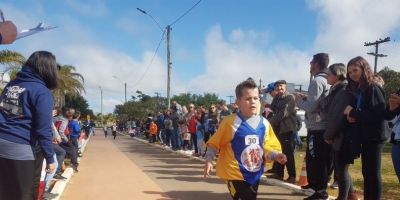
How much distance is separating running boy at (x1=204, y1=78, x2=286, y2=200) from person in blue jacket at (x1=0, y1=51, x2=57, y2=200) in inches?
65.2

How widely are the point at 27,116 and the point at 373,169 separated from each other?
13.0 ft

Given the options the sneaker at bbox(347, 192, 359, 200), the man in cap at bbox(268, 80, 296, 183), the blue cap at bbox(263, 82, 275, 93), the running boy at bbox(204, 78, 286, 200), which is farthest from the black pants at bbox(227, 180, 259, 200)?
the blue cap at bbox(263, 82, 275, 93)

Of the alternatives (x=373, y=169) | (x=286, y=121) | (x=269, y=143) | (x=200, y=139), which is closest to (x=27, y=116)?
(x=269, y=143)

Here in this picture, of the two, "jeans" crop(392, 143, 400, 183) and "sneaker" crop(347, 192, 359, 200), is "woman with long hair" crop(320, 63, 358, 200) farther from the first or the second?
"jeans" crop(392, 143, 400, 183)

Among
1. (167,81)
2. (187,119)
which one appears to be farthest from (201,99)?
(187,119)

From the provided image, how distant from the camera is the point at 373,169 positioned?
5.68m

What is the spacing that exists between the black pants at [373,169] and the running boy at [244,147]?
1467 mm

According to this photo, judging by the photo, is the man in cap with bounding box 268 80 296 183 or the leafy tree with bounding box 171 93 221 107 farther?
the leafy tree with bounding box 171 93 221 107

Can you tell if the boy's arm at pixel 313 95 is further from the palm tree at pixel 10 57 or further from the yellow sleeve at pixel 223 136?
the palm tree at pixel 10 57

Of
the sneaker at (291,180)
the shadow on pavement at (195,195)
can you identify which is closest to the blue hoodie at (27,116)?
the shadow on pavement at (195,195)

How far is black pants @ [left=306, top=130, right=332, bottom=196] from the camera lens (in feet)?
23.2

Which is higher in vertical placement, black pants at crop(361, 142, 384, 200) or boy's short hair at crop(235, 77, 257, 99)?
boy's short hair at crop(235, 77, 257, 99)

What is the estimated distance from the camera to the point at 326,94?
727 cm

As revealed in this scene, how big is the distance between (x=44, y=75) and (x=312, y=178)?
4326mm
